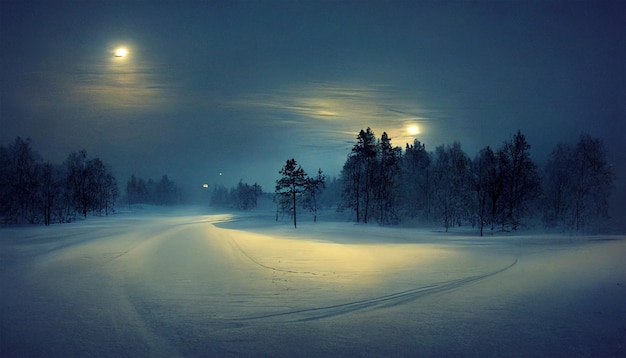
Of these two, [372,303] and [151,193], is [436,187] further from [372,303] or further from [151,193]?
[151,193]

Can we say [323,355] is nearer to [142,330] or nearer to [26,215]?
[142,330]

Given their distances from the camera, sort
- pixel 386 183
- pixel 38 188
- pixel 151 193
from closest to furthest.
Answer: pixel 38 188, pixel 386 183, pixel 151 193

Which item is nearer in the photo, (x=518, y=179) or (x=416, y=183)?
(x=518, y=179)

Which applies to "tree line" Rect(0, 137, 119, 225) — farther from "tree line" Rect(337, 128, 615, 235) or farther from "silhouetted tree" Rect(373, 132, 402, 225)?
"silhouetted tree" Rect(373, 132, 402, 225)

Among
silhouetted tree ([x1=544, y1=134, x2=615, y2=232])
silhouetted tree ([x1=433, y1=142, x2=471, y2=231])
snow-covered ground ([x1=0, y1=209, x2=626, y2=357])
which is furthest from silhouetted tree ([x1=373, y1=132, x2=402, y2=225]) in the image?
snow-covered ground ([x1=0, y1=209, x2=626, y2=357])

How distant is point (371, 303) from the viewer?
895 cm

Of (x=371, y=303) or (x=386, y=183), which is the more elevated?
(x=386, y=183)

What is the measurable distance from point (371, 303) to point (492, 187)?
4369cm

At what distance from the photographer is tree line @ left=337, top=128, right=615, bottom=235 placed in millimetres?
45875

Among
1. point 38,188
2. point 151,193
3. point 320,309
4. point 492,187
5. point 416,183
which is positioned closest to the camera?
point 320,309

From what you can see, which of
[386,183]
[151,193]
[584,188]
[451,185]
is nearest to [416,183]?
[386,183]

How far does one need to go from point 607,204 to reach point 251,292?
57.6m

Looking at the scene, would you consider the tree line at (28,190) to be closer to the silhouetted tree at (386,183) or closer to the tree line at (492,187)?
the tree line at (492,187)

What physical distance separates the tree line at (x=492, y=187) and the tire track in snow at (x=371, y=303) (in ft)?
114
